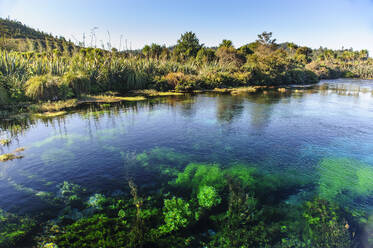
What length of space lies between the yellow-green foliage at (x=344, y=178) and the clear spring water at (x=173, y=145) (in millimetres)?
75

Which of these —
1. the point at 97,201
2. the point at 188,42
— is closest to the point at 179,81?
the point at 97,201

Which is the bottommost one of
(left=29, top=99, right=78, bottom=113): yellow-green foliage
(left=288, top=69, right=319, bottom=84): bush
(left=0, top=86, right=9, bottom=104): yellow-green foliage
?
(left=29, top=99, right=78, bottom=113): yellow-green foliage

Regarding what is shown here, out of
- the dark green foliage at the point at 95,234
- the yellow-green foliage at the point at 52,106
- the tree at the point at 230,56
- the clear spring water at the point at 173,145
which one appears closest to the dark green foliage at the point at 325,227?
the clear spring water at the point at 173,145

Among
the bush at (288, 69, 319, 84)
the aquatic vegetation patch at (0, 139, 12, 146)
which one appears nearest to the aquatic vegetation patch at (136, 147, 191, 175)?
the aquatic vegetation patch at (0, 139, 12, 146)

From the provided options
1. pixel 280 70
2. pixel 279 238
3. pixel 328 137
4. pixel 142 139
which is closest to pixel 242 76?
pixel 280 70

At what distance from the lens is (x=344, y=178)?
9.24 meters

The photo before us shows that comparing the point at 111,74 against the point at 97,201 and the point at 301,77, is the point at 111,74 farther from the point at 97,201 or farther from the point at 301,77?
the point at 301,77

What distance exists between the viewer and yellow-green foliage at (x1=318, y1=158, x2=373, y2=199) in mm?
8297

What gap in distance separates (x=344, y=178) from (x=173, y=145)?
833 cm

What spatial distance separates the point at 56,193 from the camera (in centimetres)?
788

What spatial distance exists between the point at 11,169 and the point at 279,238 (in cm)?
1085

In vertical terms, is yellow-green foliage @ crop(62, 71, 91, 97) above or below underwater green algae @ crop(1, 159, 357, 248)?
above

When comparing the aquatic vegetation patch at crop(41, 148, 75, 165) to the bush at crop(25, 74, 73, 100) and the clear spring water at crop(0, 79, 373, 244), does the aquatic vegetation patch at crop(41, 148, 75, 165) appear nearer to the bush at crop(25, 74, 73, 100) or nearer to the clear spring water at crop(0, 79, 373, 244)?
the clear spring water at crop(0, 79, 373, 244)

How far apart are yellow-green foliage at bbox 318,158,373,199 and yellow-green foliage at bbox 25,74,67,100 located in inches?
940
